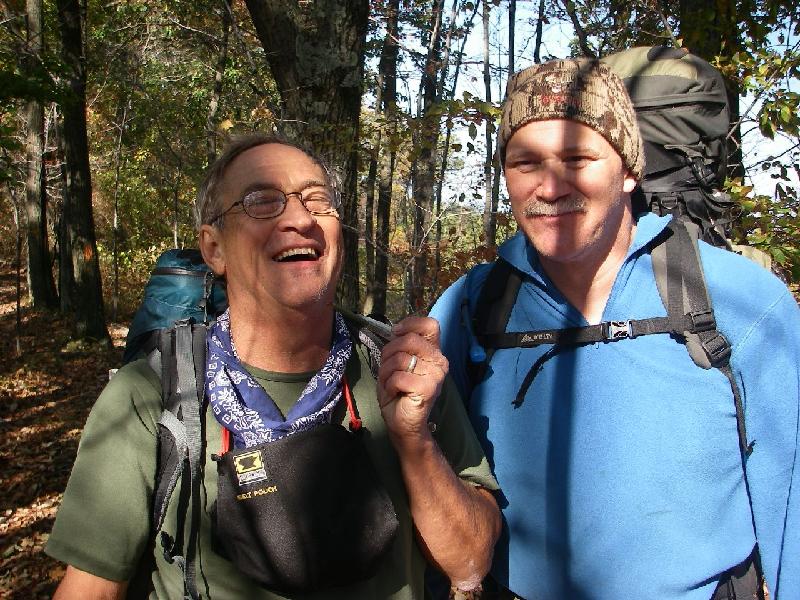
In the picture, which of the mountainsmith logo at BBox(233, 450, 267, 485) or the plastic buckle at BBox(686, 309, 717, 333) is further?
the plastic buckle at BBox(686, 309, 717, 333)

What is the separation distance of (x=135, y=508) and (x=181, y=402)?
0.86ft

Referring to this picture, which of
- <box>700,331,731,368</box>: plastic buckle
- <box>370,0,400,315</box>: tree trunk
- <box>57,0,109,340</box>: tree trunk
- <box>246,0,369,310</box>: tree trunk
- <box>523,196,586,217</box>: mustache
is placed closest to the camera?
<box>700,331,731,368</box>: plastic buckle

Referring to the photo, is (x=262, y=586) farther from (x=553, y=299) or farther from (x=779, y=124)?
(x=779, y=124)

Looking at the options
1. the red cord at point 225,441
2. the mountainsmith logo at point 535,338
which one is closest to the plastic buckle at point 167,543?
the red cord at point 225,441

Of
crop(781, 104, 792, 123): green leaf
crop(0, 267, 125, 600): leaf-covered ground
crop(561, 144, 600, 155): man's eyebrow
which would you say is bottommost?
crop(0, 267, 125, 600): leaf-covered ground

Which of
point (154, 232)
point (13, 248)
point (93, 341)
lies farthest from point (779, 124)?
point (13, 248)

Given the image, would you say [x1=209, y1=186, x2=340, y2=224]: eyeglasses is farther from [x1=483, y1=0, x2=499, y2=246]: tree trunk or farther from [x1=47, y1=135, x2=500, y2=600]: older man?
[x1=483, y1=0, x2=499, y2=246]: tree trunk

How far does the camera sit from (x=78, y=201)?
449 inches

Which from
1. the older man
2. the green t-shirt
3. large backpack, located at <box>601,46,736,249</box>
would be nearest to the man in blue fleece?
the older man

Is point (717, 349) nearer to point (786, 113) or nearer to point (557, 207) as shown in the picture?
point (557, 207)

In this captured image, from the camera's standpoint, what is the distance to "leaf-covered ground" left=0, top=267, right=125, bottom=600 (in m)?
5.10

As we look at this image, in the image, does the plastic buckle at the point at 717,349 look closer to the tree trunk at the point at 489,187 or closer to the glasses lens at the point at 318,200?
the glasses lens at the point at 318,200

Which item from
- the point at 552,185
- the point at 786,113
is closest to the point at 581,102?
the point at 552,185

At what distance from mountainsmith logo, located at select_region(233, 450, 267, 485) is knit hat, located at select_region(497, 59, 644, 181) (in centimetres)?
125
